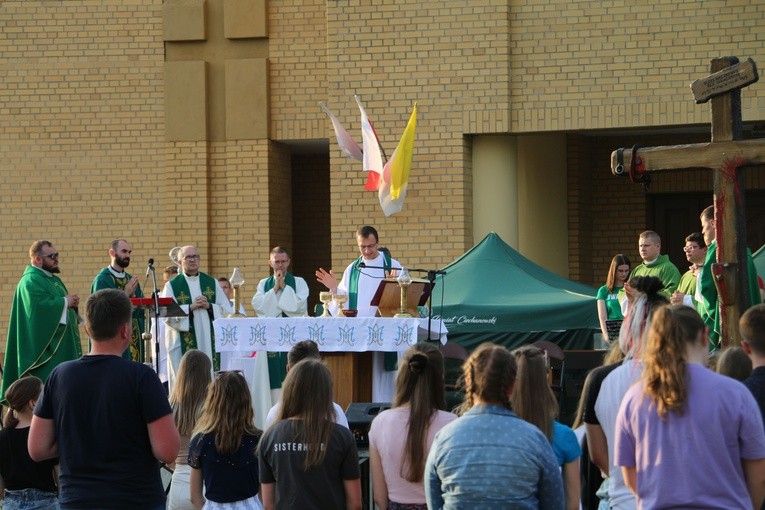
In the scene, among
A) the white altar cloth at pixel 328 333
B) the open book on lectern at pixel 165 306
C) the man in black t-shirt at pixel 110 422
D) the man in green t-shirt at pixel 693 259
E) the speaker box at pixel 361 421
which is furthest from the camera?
the open book on lectern at pixel 165 306

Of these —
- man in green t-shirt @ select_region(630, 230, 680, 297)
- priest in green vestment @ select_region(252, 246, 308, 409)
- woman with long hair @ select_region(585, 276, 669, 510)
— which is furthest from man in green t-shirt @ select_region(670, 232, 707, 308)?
woman with long hair @ select_region(585, 276, 669, 510)

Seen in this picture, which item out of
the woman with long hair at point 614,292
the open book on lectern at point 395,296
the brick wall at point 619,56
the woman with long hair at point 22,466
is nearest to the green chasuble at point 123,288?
the open book on lectern at point 395,296

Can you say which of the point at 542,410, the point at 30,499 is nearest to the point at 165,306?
the point at 30,499

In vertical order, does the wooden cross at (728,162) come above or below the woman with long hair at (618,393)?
above

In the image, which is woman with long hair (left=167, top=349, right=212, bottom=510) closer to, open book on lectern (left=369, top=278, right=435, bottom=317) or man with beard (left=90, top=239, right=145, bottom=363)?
open book on lectern (left=369, top=278, right=435, bottom=317)

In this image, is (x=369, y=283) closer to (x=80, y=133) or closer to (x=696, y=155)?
(x=696, y=155)

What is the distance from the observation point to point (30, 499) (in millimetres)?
7297

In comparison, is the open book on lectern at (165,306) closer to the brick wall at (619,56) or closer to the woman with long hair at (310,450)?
the brick wall at (619,56)

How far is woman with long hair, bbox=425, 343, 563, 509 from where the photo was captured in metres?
4.69

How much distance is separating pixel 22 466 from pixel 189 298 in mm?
6802

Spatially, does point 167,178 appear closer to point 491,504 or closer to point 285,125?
point 285,125

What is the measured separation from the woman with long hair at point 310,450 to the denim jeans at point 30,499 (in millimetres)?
1850

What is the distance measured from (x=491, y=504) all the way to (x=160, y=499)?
5.53 feet

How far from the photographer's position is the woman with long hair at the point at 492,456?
469 cm
